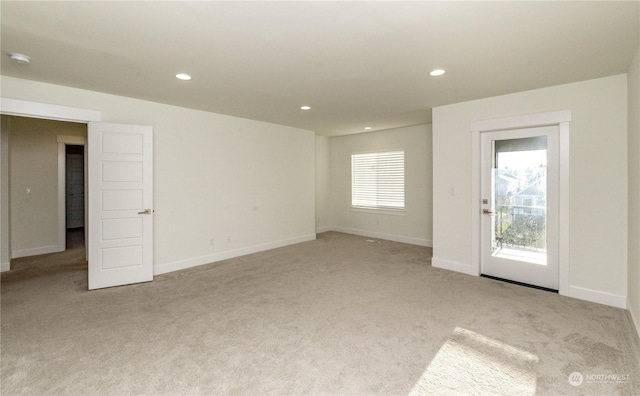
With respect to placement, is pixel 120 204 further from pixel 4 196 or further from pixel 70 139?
pixel 70 139

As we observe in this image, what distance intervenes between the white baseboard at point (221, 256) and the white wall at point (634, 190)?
5215mm

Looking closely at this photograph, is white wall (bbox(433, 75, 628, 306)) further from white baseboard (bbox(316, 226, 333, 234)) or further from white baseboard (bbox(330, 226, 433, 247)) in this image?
white baseboard (bbox(316, 226, 333, 234))

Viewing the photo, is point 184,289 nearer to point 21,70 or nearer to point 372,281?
point 372,281

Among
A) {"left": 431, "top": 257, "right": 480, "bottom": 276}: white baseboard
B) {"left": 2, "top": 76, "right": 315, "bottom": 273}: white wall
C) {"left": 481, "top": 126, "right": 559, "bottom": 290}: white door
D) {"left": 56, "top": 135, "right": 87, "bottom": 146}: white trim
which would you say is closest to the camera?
{"left": 481, "top": 126, "right": 559, "bottom": 290}: white door

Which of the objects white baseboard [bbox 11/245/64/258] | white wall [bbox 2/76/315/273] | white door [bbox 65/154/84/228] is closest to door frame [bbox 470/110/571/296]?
white wall [bbox 2/76/315/273]

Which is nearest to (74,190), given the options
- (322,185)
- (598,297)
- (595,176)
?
(322,185)

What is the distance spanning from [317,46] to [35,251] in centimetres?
649

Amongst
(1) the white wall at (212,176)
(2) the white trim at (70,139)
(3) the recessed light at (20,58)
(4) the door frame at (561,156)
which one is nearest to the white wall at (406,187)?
(1) the white wall at (212,176)

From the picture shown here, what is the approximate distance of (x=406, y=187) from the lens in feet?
22.2

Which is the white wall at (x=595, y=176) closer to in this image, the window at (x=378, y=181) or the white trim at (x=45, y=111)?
the window at (x=378, y=181)

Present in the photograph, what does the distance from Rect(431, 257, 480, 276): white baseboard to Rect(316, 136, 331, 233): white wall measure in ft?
12.3

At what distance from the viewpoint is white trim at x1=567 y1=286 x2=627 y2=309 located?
3.32 meters

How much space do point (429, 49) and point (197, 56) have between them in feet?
7.02

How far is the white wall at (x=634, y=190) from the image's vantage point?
8.84ft
